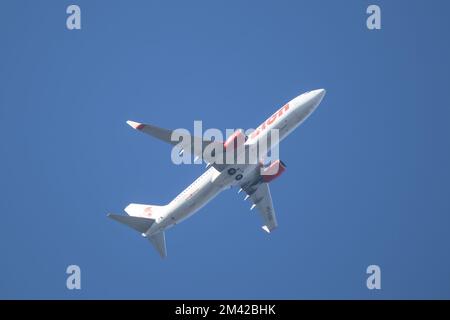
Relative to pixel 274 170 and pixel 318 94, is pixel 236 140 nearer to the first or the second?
pixel 274 170

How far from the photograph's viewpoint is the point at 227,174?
72.6m

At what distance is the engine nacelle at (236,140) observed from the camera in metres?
70.8

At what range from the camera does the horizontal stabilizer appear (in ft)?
249

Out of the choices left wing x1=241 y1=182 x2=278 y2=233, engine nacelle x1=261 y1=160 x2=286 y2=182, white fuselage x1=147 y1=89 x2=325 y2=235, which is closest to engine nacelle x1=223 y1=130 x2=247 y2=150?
white fuselage x1=147 y1=89 x2=325 y2=235

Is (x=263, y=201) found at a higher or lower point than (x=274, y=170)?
lower

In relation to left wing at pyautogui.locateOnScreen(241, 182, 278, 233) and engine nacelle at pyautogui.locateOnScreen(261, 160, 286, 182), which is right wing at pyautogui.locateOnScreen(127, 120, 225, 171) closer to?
engine nacelle at pyautogui.locateOnScreen(261, 160, 286, 182)

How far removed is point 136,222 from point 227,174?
1165 cm

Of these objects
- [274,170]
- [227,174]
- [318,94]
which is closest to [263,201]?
[274,170]

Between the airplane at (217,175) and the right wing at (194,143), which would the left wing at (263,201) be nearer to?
the airplane at (217,175)

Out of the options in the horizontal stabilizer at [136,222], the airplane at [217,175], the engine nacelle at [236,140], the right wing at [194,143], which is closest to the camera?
the right wing at [194,143]

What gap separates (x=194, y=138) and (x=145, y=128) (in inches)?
210

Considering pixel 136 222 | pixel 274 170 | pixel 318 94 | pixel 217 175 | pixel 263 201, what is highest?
pixel 318 94

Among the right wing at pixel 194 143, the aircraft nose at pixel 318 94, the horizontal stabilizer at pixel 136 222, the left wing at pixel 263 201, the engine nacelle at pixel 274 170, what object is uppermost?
the aircraft nose at pixel 318 94

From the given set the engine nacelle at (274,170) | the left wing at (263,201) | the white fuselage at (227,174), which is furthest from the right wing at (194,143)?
the left wing at (263,201)
